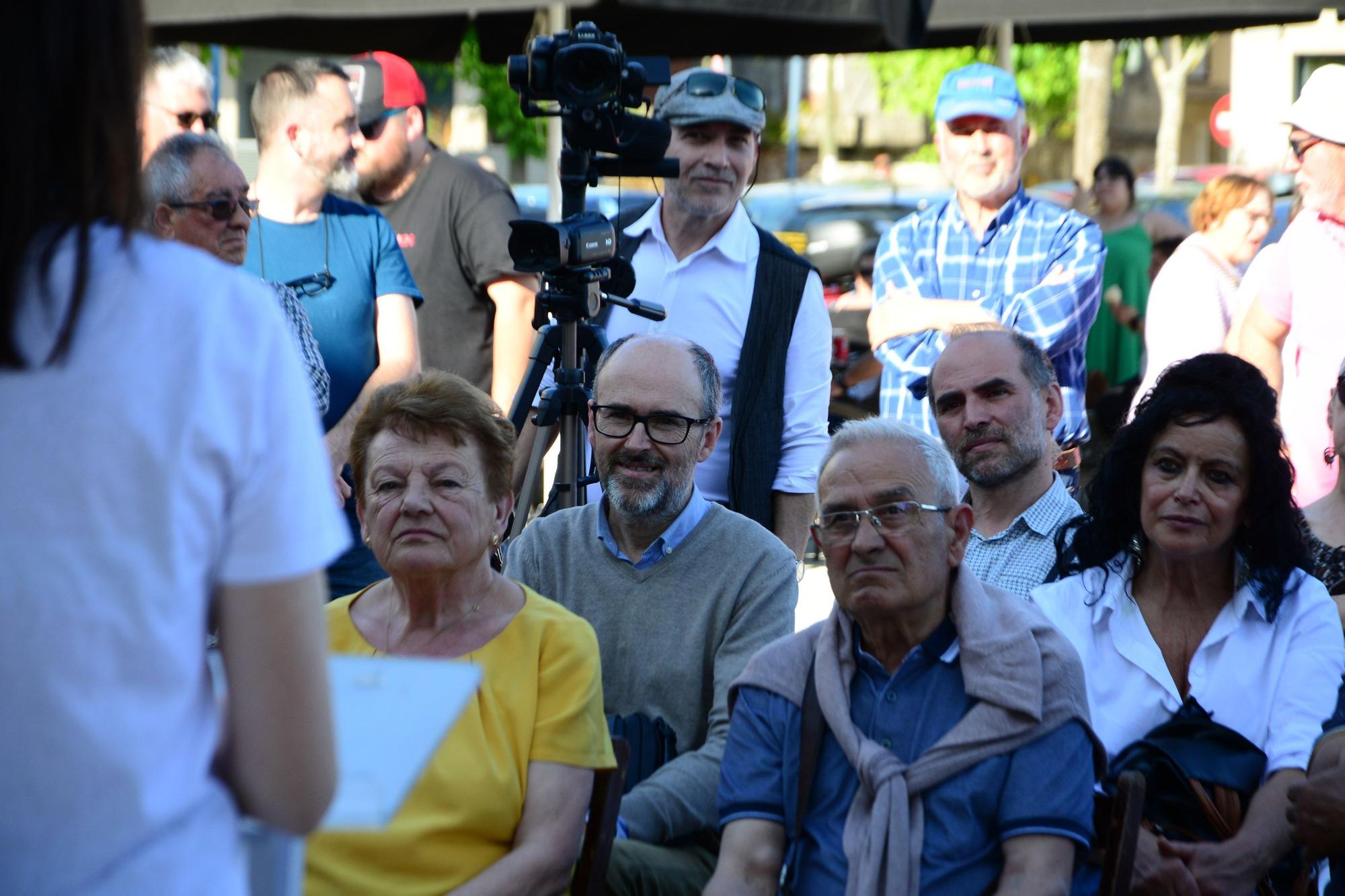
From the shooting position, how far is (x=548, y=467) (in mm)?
5094

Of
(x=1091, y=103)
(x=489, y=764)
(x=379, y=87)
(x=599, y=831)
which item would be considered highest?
(x=1091, y=103)

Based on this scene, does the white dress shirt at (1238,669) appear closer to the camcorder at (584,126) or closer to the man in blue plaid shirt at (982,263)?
the man in blue plaid shirt at (982,263)

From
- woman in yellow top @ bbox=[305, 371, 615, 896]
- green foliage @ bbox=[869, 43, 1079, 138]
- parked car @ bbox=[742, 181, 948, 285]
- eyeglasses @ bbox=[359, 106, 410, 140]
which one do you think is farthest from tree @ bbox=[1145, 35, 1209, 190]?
woman in yellow top @ bbox=[305, 371, 615, 896]

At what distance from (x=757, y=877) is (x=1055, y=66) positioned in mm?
26757

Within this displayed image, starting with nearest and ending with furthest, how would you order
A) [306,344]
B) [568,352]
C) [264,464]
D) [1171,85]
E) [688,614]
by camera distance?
[264,464]
[688,614]
[306,344]
[568,352]
[1171,85]

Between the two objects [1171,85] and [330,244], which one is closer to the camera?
[330,244]

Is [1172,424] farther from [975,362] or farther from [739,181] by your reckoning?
[739,181]

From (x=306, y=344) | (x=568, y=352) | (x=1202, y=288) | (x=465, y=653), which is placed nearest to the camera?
(x=465, y=653)

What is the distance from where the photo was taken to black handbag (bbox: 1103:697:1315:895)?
103 inches

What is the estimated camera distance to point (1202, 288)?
595 centimetres

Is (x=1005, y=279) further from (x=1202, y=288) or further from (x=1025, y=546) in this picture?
(x=1202, y=288)

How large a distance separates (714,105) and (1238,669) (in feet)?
7.26

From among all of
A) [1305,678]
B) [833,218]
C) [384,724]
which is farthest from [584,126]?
[833,218]

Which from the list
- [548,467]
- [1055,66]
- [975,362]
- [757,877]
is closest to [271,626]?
[757,877]
